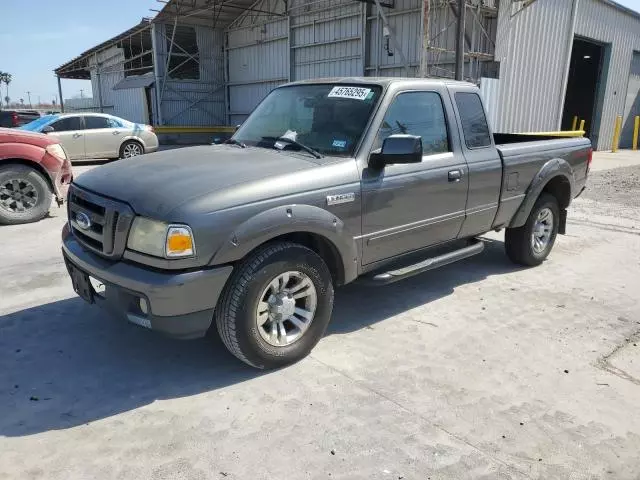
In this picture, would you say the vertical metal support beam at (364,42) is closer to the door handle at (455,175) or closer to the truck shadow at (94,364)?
the door handle at (455,175)

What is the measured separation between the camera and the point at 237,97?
25.3m

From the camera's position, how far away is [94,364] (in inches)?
139

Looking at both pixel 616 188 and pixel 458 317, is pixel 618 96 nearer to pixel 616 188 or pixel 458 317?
pixel 616 188

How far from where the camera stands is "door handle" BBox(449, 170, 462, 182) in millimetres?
4363

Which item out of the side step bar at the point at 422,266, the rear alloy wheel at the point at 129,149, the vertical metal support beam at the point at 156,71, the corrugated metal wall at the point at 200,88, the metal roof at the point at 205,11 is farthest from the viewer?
the corrugated metal wall at the point at 200,88

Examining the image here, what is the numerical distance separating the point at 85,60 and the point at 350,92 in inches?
1422

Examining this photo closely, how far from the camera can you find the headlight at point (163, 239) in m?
2.88

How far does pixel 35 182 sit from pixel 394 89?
590 centimetres

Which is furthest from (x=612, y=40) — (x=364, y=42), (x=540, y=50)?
(x=364, y=42)

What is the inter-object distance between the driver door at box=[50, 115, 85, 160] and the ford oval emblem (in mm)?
11961

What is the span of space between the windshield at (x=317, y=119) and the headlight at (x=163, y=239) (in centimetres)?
135

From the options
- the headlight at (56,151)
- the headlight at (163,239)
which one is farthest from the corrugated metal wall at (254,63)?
the headlight at (163,239)

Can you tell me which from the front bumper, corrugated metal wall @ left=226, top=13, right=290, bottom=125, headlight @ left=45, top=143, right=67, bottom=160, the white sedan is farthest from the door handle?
corrugated metal wall @ left=226, top=13, right=290, bottom=125

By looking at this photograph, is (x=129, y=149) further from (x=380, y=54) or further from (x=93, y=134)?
(x=380, y=54)
